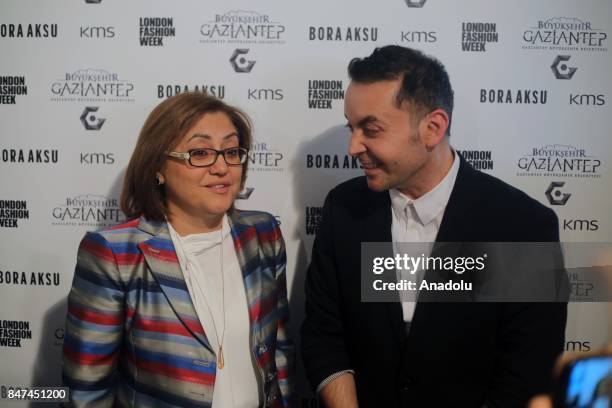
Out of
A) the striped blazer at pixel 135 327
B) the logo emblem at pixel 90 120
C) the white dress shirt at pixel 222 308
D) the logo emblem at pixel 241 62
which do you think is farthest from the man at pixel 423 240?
the logo emblem at pixel 90 120

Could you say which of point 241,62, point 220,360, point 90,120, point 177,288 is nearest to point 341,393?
point 220,360

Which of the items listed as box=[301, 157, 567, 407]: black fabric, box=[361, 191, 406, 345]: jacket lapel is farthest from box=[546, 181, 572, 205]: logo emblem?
box=[361, 191, 406, 345]: jacket lapel

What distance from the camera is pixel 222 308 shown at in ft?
4.97

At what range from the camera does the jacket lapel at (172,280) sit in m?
1.42

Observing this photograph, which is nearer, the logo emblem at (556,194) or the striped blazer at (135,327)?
the striped blazer at (135,327)

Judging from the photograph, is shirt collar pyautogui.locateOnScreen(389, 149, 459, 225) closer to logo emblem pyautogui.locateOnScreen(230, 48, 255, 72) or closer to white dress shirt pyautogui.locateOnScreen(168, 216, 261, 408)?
white dress shirt pyautogui.locateOnScreen(168, 216, 261, 408)

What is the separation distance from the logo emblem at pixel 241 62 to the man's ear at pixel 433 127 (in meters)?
0.88

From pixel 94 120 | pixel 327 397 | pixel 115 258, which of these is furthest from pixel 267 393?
pixel 94 120

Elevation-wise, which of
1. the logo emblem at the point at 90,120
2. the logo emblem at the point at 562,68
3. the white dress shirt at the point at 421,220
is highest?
the logo emblem at the point at 562,68

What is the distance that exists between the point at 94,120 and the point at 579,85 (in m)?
2.06

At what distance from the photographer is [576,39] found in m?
2.03

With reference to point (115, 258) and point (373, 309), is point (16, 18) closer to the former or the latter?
point (115, 258)

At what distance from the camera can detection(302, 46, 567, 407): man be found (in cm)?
143

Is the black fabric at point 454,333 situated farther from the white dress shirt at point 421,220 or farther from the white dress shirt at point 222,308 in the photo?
the white dress shirt at point 222,308
